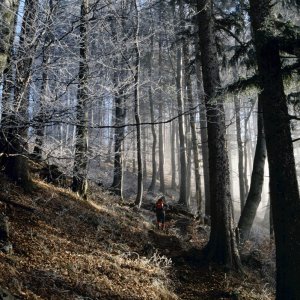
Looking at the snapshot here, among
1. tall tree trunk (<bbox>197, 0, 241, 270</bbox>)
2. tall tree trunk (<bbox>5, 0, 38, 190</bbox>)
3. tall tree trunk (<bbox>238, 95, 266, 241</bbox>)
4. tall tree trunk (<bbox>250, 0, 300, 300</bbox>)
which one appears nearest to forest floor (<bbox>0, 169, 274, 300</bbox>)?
tall tree trunk (<bbox>197, 0, 241, 270</bbox>)

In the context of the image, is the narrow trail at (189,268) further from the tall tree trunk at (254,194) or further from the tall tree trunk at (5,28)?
the tall tree trunk at (5,28)

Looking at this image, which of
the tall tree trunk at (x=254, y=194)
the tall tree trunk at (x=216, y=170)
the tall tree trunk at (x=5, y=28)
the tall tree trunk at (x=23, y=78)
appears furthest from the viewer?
the tall tree trunk at (x=254, y=194)

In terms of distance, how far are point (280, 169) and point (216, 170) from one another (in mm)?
3300

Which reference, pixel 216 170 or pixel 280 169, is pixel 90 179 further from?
pixel 280 169

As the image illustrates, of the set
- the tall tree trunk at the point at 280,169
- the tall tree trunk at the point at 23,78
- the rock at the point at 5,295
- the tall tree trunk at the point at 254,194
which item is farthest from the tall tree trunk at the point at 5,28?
the tall tree trunk at the point at 254,194

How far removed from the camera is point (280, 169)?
726cm

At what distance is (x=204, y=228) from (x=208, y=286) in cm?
611

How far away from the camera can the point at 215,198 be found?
10.5 metres

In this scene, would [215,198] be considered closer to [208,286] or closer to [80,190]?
[208,286]

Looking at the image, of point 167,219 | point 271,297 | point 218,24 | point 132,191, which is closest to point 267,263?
point 271,297

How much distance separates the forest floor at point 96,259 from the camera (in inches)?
268

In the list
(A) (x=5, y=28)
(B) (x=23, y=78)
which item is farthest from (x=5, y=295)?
(A) (x=5, y=28)

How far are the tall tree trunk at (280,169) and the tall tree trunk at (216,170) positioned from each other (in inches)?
101

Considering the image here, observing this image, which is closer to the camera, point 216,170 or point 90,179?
point 90,179
